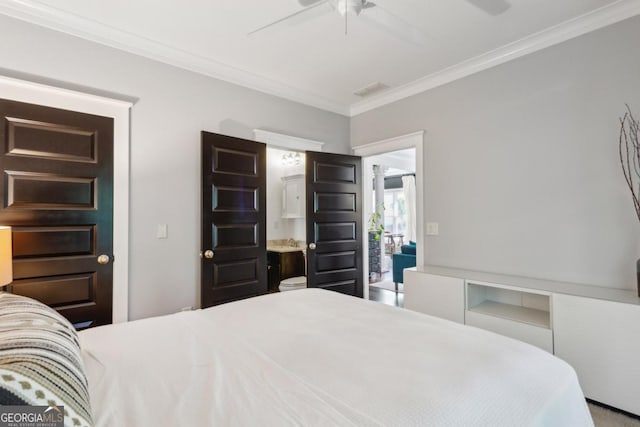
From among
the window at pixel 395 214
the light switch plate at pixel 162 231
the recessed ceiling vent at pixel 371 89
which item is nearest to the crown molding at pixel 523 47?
the recessed ceiling vent at pixel 371 89

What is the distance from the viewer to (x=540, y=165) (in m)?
2.56

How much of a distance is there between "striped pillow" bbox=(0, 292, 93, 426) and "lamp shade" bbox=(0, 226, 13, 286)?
3.20 feet

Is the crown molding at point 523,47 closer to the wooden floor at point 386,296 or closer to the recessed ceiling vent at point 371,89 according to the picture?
the recessed ceiling vent at point 371,89

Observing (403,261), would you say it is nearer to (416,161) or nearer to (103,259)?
(416,161)

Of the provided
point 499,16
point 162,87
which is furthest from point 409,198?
point 162,87

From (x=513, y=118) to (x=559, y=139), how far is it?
15.9 inches

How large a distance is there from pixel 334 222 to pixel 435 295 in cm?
139

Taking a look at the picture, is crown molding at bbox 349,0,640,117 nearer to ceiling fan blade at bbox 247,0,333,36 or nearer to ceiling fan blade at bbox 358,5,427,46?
ceiling fan blade at bbox 358,5,427,46

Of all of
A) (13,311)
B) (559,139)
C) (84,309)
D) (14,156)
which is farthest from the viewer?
(559,139)

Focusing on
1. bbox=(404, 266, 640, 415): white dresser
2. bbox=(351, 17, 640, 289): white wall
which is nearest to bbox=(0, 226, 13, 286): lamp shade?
bbox=(404, 266, 640, 415): white dresser

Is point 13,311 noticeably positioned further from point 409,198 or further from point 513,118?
point 409,198

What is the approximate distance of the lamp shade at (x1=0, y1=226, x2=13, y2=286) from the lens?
1724mm

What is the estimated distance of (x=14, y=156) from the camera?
205 centimetres

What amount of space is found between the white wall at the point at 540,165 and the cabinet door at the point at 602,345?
412 mm
